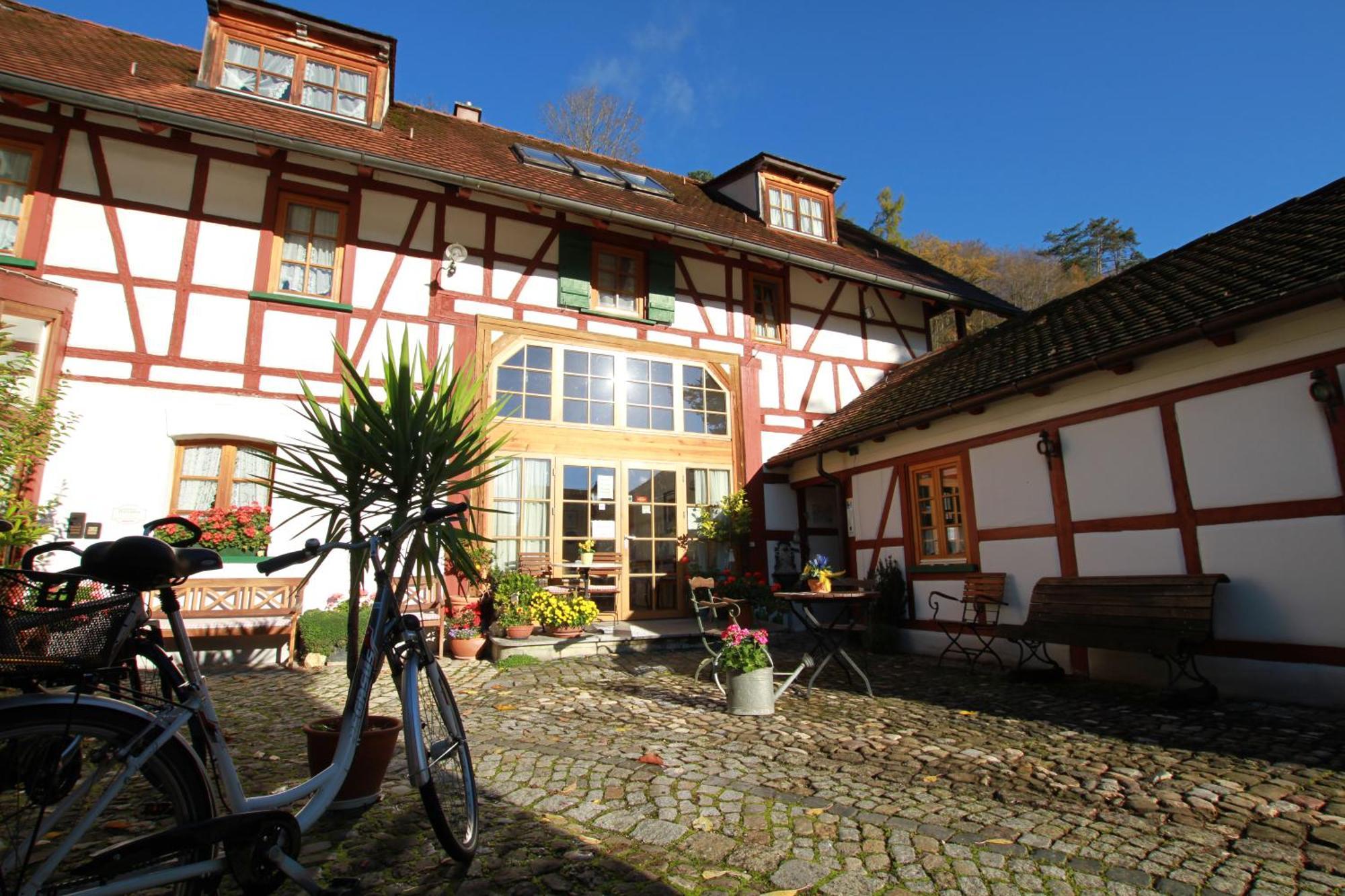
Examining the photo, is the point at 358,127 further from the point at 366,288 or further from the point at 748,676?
the point at 748,676

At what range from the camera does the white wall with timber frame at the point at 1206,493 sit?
15.0 feet

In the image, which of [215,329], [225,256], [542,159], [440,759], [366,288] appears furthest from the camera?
[542,159]

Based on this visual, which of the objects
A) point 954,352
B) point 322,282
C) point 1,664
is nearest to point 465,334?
point 322,282

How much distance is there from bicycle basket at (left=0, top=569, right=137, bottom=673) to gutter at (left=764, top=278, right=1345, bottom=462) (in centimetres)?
615

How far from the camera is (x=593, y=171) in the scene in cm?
1104

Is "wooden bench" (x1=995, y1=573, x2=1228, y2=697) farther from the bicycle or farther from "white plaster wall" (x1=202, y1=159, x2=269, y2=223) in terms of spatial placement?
"white plaster wall" (x1=202, y1=159, x2=269, y2=223)

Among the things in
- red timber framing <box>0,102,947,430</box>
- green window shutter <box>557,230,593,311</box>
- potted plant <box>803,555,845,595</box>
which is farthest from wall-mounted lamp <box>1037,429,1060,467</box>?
green window shutter <box>557,230,593,311</box>

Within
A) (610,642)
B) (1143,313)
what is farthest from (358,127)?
(1143,313)

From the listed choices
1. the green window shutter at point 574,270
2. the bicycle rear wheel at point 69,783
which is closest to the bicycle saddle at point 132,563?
the bicycle rear wheel at point 69,783

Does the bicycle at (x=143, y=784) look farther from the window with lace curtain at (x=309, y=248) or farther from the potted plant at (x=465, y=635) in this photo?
the window with lace curtain at (x=309, y=248)

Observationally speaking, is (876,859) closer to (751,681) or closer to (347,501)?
(751,681)

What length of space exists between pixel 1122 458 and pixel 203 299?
9.08 metres

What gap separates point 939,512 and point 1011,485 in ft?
3.73

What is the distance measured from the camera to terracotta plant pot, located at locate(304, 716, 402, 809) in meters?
2.90
